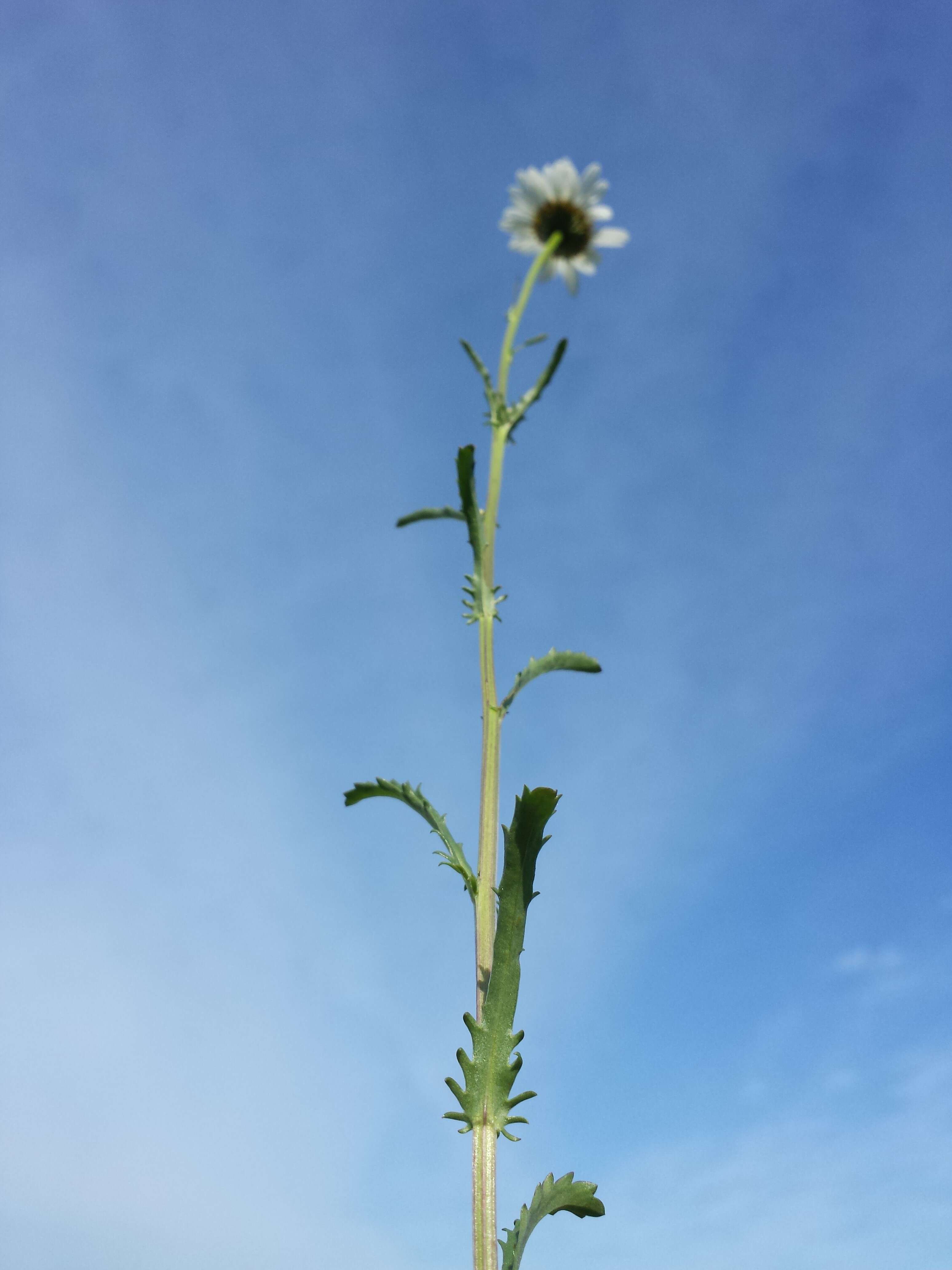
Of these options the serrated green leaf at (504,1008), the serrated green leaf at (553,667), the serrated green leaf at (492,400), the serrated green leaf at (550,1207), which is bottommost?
the serrated green leaf at (550,1207)

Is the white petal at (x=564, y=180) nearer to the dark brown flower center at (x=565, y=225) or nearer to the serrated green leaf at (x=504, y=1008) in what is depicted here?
the dark brown flower center at (x=565, y=225)

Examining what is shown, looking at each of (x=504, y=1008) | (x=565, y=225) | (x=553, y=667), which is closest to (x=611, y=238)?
(x=565, y=225)

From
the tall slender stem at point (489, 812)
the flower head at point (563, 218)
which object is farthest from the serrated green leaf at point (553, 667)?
the flower head at point (563, 218)

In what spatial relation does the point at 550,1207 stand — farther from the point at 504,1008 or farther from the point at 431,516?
the point at 431,516

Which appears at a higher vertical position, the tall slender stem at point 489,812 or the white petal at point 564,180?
the white petal at point 564,180

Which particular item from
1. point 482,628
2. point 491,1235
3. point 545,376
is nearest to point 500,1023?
point 491,1235

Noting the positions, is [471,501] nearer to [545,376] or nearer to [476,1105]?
[545,376]
